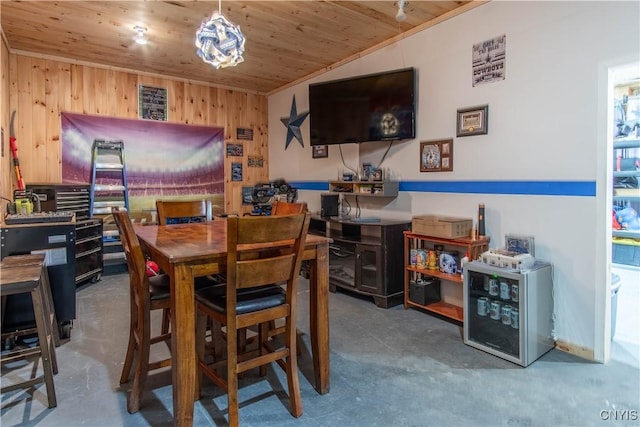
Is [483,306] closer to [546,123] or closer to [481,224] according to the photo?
[481,224]

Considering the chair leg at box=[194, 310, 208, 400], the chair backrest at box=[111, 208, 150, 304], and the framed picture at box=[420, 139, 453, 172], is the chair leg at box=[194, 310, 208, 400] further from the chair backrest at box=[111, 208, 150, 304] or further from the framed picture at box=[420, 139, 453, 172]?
the framed picture at box=[420, 139, 453, 172]

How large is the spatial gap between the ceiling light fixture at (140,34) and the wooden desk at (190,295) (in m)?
2.51

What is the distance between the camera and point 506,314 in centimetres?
251

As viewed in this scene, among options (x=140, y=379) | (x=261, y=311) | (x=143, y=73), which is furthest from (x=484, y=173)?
(x=143, y=73)

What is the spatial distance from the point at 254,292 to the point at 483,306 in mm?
1666

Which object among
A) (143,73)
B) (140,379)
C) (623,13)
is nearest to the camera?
(140,379)

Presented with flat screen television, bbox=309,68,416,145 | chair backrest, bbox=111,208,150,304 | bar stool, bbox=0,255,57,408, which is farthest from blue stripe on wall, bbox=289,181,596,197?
bar stool, bbox=0,255,57,408

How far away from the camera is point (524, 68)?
2787mm

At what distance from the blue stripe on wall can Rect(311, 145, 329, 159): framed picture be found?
4.57 feet

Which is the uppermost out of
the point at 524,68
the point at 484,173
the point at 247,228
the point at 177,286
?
the point at 524,68

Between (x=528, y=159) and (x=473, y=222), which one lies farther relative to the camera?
(x=473, y=222)

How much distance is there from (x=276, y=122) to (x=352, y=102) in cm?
221

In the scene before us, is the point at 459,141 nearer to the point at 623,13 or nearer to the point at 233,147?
the point at 623,13

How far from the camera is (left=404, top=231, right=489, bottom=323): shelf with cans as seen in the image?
3193mm
